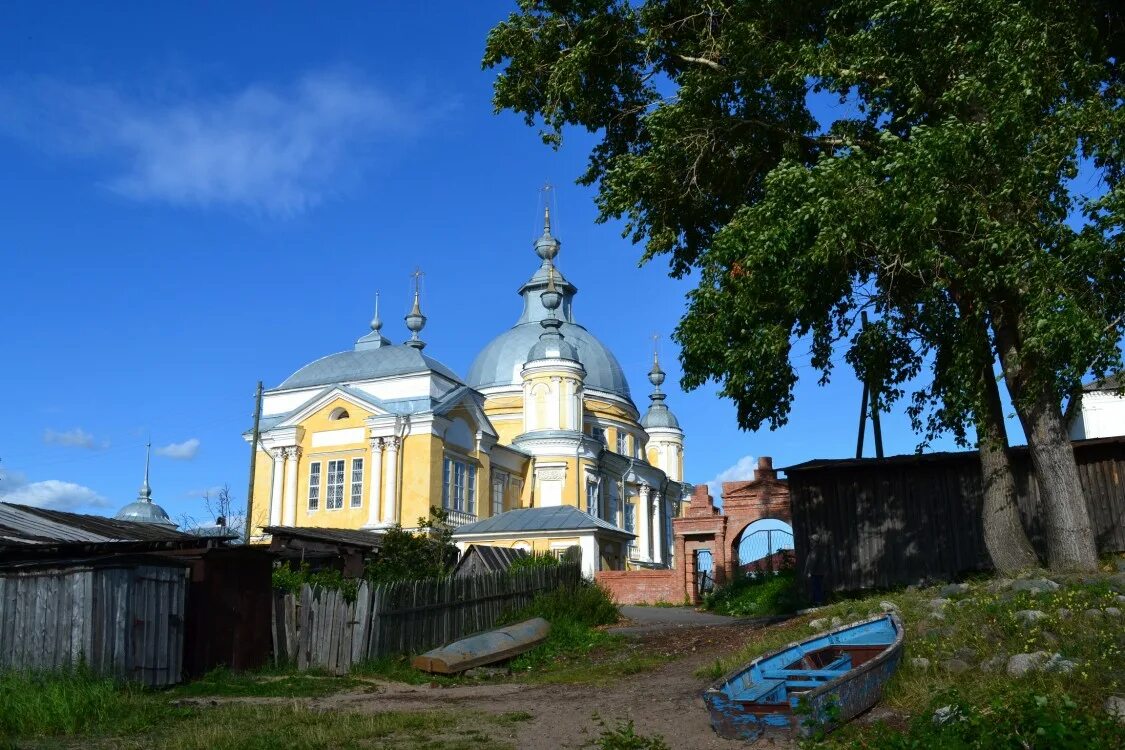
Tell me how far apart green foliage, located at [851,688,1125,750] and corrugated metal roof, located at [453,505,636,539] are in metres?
26.5

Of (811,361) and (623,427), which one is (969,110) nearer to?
(811,361)

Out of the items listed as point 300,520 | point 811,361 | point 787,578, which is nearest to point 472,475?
point 300,520

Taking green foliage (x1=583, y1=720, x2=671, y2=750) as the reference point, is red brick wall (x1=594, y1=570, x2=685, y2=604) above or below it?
above

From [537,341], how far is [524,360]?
69.6 inches

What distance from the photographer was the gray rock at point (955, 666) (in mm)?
10566

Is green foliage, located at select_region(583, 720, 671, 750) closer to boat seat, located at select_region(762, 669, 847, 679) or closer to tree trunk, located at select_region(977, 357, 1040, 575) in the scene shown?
boat seat, located at select_region(762, 669, 847, 679)

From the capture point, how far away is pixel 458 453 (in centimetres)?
4219

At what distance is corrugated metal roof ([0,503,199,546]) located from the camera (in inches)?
641

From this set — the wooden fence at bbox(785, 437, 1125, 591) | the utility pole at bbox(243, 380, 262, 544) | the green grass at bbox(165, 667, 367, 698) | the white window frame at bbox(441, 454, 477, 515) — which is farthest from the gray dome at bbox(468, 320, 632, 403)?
the green grass at bbox(165, 667, 367, 698)

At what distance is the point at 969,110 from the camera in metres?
15.1

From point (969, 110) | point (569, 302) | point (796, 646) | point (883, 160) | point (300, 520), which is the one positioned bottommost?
point (796, 646)

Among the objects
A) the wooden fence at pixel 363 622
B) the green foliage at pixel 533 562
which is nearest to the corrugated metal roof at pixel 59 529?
the wooden fence at pixel 363 622

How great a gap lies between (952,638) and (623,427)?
44.9m

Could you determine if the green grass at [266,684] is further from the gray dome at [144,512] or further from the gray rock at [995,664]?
the gray dome at [144,512]
